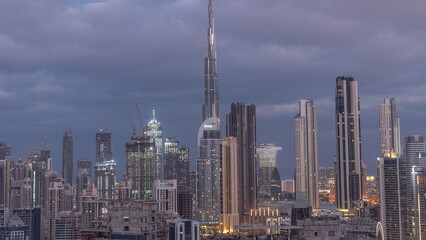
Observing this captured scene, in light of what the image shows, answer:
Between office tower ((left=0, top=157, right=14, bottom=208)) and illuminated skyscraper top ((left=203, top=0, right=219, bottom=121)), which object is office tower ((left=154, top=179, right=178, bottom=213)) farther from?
illuminated skyscraper top ((left=203, top=0, right=219, bottom=121))

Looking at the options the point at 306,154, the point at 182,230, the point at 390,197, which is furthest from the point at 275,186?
the point at 182,230

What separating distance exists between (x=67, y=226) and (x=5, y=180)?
43.4m

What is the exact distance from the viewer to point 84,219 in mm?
89500

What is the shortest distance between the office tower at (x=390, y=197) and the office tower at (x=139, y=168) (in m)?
45.9

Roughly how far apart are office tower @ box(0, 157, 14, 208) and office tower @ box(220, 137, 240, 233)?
41198mm

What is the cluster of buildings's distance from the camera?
93.6 meters

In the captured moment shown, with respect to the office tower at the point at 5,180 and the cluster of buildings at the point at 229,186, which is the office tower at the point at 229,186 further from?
the office tower at the point at 5,180

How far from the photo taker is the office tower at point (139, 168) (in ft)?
427

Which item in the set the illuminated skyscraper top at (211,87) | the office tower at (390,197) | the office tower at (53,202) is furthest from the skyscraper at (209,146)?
the office tower at (390,197)

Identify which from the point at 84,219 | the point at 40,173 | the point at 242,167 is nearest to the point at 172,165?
the point at 242,167

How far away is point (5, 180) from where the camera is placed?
418 ft

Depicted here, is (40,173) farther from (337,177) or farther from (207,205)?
(337,177)

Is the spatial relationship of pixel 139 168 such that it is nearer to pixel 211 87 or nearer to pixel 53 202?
pixel 53 202

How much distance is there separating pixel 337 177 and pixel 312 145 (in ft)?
70.7
